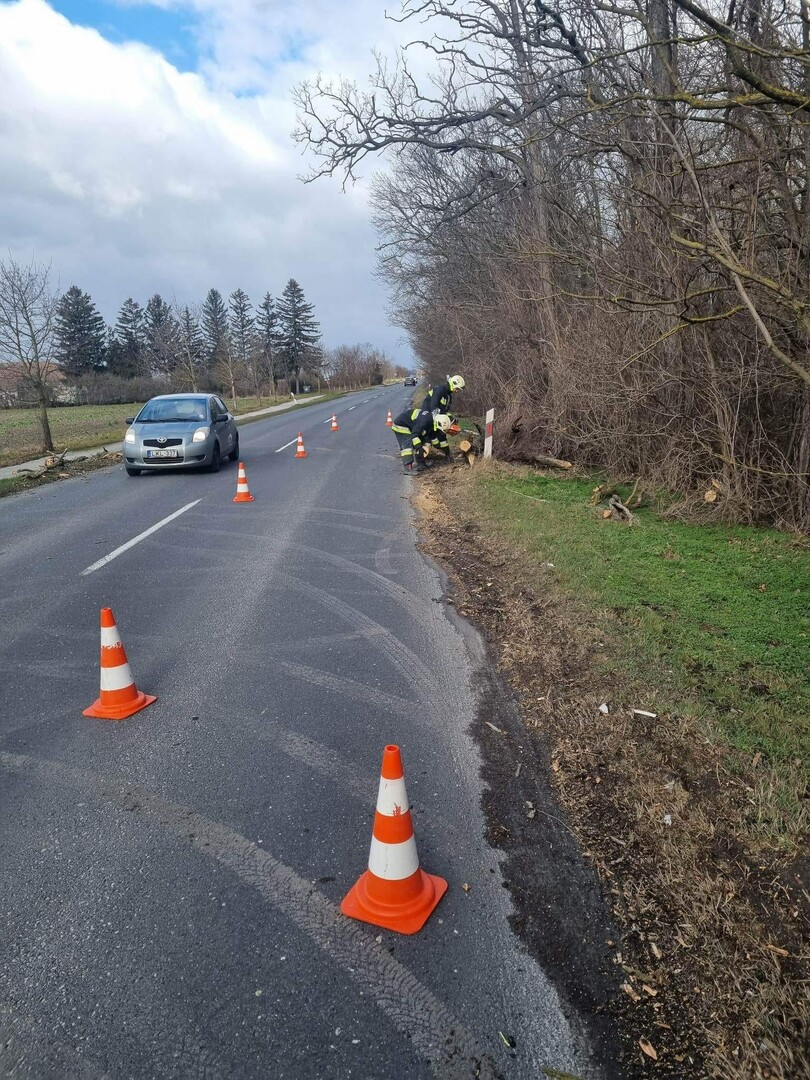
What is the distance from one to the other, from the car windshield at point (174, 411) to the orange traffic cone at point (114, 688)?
1118cm

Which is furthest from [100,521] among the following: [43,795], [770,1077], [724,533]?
[770,1077]

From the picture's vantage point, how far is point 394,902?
8.71 ft

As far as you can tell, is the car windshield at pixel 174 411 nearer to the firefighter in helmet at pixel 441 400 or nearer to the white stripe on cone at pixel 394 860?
the firefighter in helmet at pixel 441 400

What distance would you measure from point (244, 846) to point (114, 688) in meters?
1.73

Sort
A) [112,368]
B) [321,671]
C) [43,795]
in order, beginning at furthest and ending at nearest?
[112,368] → [321,671] → [43,795]

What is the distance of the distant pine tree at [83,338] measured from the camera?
62.0m

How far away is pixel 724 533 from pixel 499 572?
3.23m

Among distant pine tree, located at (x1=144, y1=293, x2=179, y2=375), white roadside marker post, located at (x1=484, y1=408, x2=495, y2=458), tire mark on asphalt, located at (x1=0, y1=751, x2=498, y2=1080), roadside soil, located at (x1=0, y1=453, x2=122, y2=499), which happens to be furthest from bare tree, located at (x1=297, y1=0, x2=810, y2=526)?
distant pine tree, located at (x1=144, y1=293, x2=179, y2=375)

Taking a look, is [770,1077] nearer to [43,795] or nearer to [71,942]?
[71,942]

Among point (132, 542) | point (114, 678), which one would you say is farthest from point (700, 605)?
point (132, 542)

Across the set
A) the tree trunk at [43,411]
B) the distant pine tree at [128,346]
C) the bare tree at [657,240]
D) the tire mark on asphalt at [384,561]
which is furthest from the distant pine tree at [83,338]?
the tire mark on asphalt at [384,561]

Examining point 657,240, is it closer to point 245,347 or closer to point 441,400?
point 441,400

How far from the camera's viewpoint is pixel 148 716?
13.9 feet

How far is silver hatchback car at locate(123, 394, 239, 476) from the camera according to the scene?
14.0m
